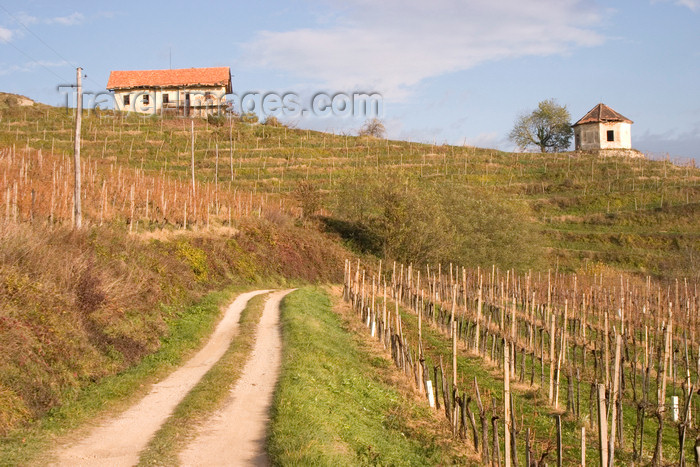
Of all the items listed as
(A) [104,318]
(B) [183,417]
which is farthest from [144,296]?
(B) [183,417]

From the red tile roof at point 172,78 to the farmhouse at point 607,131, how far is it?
139 ft

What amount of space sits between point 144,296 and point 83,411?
7880 mm

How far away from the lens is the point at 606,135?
7056cm

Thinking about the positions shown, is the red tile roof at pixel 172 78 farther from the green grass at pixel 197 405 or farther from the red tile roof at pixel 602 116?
the green grass at pixel 197 405

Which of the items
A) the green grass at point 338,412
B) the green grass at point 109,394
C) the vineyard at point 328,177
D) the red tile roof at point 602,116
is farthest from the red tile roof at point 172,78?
the green grass at point 338,412

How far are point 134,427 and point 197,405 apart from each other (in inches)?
46.9

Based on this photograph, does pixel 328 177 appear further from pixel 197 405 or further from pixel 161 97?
pixel 197 405

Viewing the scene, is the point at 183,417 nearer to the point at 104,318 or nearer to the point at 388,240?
the point at 104,318

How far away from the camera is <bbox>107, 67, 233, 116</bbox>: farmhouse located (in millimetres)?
73562

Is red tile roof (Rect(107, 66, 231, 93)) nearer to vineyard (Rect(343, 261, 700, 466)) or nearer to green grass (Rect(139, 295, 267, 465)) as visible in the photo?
vineyard (Rect(343, 261, 700, 466))

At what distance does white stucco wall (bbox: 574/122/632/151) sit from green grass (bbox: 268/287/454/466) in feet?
202

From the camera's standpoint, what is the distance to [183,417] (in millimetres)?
9562

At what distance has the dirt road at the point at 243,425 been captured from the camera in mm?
8094

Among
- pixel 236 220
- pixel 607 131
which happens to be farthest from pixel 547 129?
pixel 236 220
